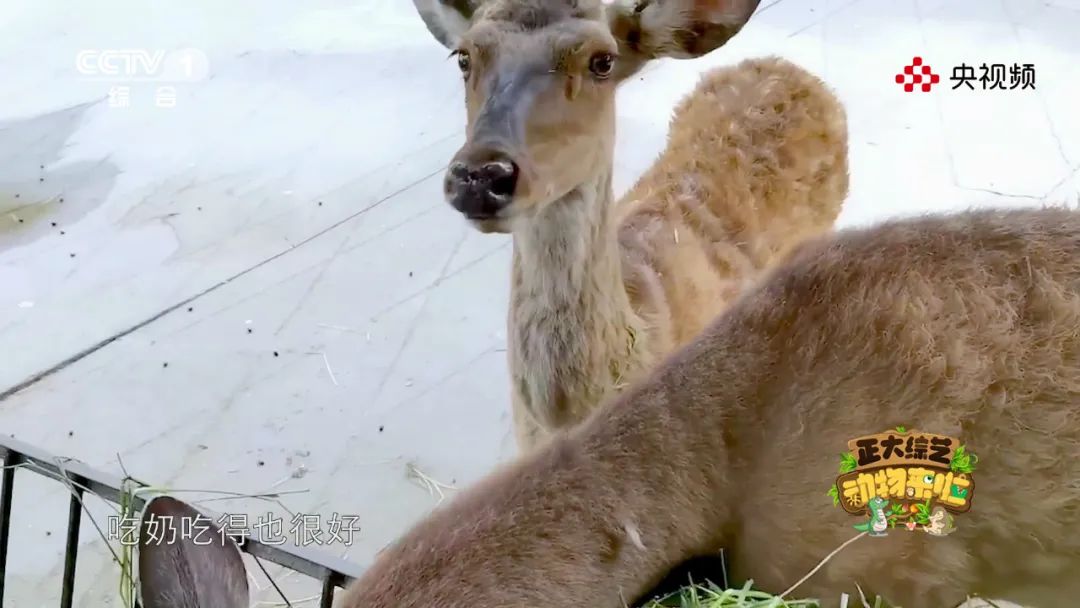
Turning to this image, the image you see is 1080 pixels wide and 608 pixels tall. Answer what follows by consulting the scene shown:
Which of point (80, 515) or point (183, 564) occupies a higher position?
point (183, 564)

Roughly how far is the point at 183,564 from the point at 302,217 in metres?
2.37

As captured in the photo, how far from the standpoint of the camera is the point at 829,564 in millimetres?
896

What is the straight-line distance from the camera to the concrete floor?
2287 mm

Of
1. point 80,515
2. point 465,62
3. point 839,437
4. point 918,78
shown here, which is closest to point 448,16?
point 465,62

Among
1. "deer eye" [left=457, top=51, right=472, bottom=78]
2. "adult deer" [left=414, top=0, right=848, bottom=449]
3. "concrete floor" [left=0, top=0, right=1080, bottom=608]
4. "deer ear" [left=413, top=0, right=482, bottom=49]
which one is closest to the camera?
"adult deer" [left=414, top=0, right=848, bottom=449]

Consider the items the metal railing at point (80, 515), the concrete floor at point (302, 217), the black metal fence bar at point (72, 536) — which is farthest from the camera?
the concrete floor at point (302, 217)

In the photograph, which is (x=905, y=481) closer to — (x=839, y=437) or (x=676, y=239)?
(x=839, y=437)

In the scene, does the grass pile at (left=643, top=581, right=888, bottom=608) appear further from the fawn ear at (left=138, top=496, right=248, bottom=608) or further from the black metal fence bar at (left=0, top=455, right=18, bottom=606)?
the black metal fence bar at (left=0, top=455, right=18, bottom=606)

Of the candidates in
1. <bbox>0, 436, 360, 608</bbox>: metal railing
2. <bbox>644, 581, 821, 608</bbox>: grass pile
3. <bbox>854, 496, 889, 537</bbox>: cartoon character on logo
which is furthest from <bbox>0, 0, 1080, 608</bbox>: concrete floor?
<bbox>854, 496, 889, 537</bbox>: cartoon character on logo

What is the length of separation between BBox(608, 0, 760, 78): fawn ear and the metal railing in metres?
0.92

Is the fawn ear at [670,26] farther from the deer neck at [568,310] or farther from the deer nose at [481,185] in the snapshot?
the deer nose at [481,185]

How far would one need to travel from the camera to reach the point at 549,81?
57.0 inches

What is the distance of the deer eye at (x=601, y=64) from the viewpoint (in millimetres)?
1490

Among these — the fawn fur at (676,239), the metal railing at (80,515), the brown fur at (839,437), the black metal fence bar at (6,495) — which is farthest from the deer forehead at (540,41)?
the black metal fence bar at (6,495)
